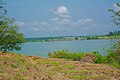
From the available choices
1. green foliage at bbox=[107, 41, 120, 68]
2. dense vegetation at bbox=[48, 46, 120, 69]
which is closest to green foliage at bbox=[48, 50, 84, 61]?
dense vegetation at bbox=[48, 46, 120, 69]

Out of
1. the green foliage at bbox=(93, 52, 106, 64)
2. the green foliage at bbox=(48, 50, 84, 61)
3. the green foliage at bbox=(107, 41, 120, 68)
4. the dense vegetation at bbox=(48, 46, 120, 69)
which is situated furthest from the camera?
the green foliage at bbox=(48, 50, 84, 61)

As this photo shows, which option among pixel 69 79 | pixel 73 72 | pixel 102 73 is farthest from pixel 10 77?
pixel 102 73

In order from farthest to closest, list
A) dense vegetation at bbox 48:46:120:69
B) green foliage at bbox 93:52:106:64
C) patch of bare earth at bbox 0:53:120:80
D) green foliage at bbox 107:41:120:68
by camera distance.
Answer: green foliage at bbox 93:52:106:64, dense vegetation at bbox 48:46:120:69, green foliage at bbox 107:41:120:68, patch of bare earth at bbox 0:53:120:80

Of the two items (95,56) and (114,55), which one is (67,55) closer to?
(95,56)

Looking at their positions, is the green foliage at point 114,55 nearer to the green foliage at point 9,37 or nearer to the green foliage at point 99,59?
the green foliage at point 99,59

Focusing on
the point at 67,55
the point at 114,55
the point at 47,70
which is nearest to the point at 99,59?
the point at 114,55

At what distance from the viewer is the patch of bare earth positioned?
13.9 meters

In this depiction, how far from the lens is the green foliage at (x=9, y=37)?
20.4 m

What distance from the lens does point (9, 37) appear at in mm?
20641

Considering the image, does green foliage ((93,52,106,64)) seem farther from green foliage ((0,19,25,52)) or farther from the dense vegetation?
green foliage ((0,19,25,52))

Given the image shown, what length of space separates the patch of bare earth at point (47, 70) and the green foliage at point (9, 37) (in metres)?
2.24

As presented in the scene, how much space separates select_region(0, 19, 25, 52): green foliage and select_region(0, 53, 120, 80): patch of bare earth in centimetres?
224

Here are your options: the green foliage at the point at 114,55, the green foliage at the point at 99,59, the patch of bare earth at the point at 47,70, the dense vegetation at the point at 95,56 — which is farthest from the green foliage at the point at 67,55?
the patch of bare earth at the point at 47,70

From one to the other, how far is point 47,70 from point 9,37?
19.3 feet
